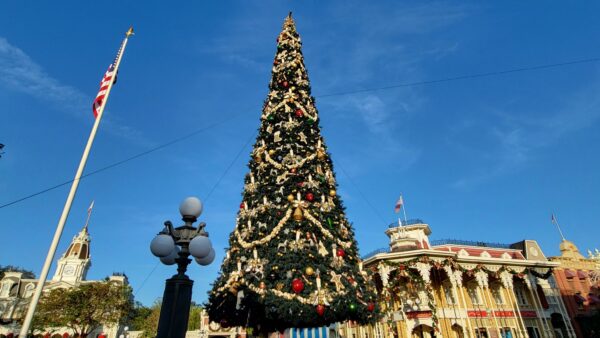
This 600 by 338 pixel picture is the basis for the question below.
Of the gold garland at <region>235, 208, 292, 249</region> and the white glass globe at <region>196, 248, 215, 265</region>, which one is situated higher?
the gold garland at <region>235, 208, 292, 249</region>

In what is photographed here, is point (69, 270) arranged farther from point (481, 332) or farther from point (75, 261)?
point (481, 332)

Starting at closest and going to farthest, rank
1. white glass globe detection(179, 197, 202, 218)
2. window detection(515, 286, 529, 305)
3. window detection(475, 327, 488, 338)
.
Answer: white glass globe detection(179, 197, 202, 218) < window detection(475, 327, 488, 338) < window detection(515, 286, 529, 305)

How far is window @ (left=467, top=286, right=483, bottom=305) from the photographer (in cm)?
2476

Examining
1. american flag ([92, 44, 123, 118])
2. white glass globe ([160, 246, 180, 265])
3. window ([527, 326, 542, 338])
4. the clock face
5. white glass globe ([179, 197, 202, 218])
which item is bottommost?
window ([527, 326, 542, 338])

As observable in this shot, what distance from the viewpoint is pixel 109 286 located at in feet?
120

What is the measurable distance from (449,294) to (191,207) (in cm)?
2557

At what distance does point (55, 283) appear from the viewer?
44.5m

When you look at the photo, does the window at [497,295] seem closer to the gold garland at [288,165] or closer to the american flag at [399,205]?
the american flag at [399,205]

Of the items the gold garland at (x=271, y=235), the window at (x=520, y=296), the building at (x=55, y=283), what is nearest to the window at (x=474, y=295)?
the window at (x=520, y=296)

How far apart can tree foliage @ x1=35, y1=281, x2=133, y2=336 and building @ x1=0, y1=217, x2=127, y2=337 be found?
7890 millimetres

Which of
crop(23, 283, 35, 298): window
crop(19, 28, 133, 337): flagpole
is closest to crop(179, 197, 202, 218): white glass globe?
crop(19, 28, 133, 337): flagpole

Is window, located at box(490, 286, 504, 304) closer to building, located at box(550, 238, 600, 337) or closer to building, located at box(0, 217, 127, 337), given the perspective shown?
building, located at box(550, 238, 600, 337)

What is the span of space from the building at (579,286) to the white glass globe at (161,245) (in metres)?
36.0

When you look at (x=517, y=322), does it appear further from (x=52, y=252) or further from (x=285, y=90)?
(x=52, y=252)
